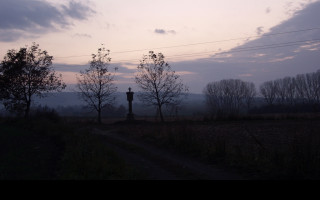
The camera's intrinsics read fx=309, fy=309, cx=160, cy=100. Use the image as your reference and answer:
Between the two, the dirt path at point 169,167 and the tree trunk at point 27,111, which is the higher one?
the tree trunk at point 27,111

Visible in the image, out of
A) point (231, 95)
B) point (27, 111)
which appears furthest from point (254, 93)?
point (27, 111)

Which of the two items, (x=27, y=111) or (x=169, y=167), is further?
(x=27, y=111)

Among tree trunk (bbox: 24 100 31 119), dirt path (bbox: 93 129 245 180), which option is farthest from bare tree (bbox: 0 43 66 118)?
dirt path (bbox: 93 129 245 180)

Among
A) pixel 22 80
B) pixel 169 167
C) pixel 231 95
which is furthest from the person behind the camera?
pixel 231 95

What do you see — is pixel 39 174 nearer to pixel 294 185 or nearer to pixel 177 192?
pixel 177 192

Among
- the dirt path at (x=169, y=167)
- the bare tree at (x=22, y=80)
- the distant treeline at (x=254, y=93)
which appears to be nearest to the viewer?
the dirt path at (x=169, y=167)

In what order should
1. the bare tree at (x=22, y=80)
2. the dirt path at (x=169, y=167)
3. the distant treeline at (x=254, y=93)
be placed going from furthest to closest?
1. the distant treeline at (x=254, y=93)
2. the bare tree at (x=22, y=80)
3. the dirt path at (x=169, y=167)

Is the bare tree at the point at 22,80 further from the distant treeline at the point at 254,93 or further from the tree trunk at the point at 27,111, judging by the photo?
the distant treeline at the point at 254,93

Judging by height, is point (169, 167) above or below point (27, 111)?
below

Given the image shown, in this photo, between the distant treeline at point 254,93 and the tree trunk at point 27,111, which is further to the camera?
the distant treeline at point 254,93

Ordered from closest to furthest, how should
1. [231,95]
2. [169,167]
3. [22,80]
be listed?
[169,167] < [22,80] < [231,95]

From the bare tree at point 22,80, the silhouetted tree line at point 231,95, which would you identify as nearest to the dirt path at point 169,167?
the bare tree at point 22,80

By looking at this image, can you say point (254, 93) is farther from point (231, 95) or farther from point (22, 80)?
point (22, 80)

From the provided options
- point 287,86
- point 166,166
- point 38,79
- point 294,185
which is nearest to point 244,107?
point 287,86
